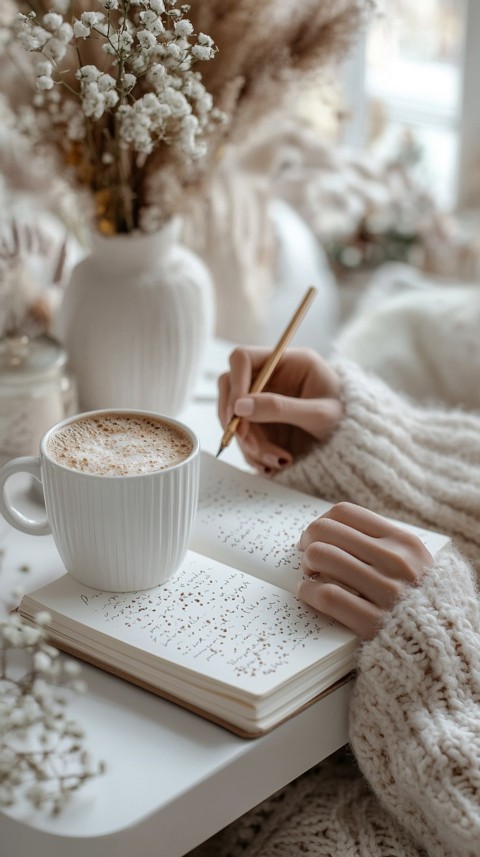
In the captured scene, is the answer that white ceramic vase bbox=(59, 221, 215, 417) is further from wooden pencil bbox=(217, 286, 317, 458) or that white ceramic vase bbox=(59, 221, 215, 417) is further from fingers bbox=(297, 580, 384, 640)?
fingers bbox=(297, 580, 384, 640)

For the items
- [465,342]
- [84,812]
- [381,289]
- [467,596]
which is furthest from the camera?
[381,289]

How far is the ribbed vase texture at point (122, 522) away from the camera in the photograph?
664mm

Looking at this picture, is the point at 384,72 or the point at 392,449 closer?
the point at 392,449

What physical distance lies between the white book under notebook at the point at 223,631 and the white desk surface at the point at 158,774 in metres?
0.01

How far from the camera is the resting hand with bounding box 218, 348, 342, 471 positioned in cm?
86

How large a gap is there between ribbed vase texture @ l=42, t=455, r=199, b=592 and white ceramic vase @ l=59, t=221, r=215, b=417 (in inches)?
13.8

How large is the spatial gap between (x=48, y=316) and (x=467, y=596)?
749 mm

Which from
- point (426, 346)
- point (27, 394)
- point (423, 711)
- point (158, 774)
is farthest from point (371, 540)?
point (426, 346)

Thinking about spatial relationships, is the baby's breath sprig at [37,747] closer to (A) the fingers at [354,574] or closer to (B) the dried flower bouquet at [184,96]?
(A) the fingers at [354,574]

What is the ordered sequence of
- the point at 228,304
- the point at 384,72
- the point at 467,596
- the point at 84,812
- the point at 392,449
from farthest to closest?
the point at 384,72
the point at 228,304
the point at 392,449
the point at 467,596
the point at 84,812

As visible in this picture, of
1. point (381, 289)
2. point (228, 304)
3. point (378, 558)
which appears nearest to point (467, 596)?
point (378, 558)

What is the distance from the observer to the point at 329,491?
2.89ft

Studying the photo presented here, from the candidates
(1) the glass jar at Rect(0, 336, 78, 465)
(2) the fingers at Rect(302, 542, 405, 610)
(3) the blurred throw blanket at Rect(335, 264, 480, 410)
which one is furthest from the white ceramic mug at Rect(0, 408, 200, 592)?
(3) the blurred throw blanket at Rect(335, 264, 480, 410)

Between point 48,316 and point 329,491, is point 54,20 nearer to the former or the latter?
point 329,491
